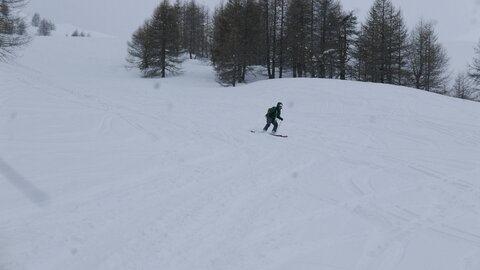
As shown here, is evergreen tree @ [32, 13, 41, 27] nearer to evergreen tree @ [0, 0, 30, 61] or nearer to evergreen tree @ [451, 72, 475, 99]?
evergreen tree @ [0, 0, 30, 61]

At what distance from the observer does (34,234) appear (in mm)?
4906

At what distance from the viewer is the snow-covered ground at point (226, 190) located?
478cm

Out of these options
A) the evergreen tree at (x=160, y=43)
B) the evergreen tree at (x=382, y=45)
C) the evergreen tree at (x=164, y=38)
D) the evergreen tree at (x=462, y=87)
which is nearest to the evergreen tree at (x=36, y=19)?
the evergreen tree at (x=160, y=43)

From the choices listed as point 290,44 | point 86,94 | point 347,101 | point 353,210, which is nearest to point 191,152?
point 353,210

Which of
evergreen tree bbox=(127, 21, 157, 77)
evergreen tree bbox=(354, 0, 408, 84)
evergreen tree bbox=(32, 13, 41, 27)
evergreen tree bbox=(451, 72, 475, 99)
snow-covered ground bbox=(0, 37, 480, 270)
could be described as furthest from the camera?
evergreen tree bbox=(32, 13, 41, 27)

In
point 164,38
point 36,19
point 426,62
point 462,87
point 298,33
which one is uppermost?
point 36,19

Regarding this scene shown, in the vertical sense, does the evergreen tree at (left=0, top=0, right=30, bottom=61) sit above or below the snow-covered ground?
above

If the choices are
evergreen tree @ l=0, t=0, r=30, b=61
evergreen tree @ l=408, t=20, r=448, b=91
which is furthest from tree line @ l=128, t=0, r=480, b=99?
evergreen tree @ l=0, t=0, r=30, b=61

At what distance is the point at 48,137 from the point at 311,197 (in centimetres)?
779

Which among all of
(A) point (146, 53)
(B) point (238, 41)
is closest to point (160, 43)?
(A) point (146, 53)

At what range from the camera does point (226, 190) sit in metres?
7.30

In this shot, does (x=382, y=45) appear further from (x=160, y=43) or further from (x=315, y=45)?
(x=160, y=43)

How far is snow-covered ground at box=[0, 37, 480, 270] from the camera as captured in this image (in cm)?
478

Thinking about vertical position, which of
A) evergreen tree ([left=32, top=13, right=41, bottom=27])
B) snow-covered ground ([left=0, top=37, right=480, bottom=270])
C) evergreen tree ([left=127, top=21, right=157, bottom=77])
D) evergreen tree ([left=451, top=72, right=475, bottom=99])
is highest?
evergreen tree ([left=32, top=13, right=41, bottom=27])
